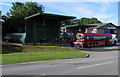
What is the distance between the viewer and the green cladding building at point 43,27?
33219mm

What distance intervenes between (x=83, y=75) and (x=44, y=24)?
99.3ft

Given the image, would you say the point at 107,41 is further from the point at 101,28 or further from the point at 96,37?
the point at 101,28

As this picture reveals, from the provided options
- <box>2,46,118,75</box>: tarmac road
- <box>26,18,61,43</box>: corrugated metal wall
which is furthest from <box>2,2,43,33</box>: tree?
<box>2,46,118,75</box>: tarmac road

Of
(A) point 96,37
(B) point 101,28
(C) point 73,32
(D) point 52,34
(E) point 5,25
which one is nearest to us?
(A) point 96,37

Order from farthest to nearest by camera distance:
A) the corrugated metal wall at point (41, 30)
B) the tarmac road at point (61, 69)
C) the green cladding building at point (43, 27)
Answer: the corrugated metal wall at point (41, 30), the green cladding building at point (43, 27), the tarmac road at point (61, 69)

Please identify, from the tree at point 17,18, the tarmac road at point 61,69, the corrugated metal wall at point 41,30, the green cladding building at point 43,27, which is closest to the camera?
the tarmac road at point 61,69

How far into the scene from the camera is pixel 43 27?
3716 centimetres

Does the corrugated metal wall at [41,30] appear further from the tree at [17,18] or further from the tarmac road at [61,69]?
the tarmac road at [61,69]

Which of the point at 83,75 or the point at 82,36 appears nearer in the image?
the point at 83,75

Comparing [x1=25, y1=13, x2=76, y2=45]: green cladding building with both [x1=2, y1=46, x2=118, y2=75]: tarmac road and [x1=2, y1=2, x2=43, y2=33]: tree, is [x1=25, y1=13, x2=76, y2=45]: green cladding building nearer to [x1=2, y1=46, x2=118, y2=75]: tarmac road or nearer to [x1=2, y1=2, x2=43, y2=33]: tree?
[x1=2, y1=2, x2=43, y2=33]: tree

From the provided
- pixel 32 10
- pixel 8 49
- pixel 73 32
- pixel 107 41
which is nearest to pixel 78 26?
pixel 73 32

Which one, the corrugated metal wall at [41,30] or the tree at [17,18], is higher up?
the tree at [17,18]

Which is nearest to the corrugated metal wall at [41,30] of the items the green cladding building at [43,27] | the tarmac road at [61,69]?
the green cladding building at [43,27]

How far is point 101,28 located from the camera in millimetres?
63375
